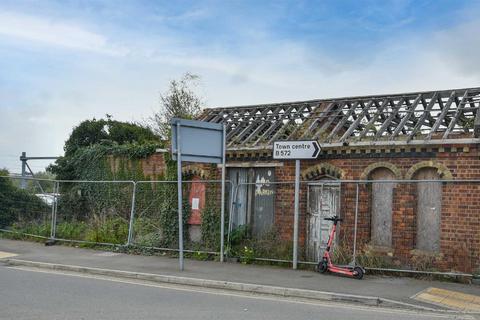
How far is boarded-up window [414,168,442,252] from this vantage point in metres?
12.3

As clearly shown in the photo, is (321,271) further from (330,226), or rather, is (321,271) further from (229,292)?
(229,292)

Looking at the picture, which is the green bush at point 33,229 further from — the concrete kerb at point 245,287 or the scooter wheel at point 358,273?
the scooter wheel at point 358,273

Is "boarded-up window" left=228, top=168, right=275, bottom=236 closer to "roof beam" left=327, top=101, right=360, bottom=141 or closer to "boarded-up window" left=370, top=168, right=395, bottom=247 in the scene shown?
"roof beam" left=327, top=101, right=360, bottom=141

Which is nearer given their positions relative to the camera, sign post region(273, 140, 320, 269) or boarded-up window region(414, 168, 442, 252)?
boarded-up window region(414, 168, 442, 252)

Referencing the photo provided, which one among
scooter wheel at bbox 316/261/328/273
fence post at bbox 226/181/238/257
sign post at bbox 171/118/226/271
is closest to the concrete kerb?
sign post at bbox 171/118/226/271

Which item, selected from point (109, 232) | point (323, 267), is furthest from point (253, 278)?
point (109, 232)

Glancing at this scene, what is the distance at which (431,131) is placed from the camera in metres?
12.5

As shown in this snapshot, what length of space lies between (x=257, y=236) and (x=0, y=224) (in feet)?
34.0

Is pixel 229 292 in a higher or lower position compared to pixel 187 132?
lower

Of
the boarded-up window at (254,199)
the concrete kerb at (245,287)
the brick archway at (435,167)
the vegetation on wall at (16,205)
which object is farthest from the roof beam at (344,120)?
the vegetation on wall at (16,205)

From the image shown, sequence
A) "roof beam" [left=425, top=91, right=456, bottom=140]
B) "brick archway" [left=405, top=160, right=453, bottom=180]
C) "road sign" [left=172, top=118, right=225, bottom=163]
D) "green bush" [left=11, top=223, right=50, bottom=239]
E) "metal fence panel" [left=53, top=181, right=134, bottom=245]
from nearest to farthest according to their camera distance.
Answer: "brick archway" [left=405, top=160, right=453, bottom=180] < "roof beam" [left=425, top=91, right=456, bottom=140] < "road sign" [left=172, top=118, right=225, bottom=163] < "metal fence panel" [left=53, top=181, right=134, bottom=245] < "green bush" [left=11, top=223, right=50, bottom=239]

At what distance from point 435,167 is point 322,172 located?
2942mm

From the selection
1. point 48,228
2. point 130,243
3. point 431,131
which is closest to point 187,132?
point 130,243

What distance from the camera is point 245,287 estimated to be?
34.7ft
